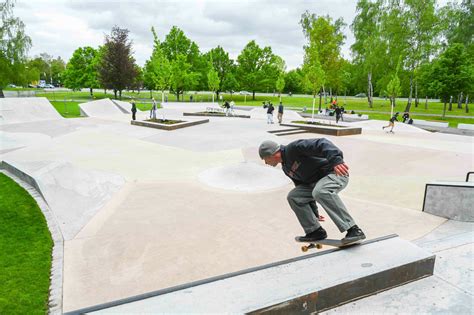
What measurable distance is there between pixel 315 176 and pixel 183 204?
15.4 ft

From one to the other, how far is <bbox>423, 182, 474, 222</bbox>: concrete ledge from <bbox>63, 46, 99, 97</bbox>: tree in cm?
5714

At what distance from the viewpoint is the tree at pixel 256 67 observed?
56281 mm

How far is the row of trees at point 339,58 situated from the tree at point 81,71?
0.16 m

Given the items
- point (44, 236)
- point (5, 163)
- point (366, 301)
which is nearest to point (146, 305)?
point (366, 301)

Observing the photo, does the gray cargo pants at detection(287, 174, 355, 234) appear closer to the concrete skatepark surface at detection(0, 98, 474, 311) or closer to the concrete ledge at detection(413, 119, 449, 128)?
the concrete skatepark surface at detection(0, 98, 474, 311)

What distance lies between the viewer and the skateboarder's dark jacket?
324 cm

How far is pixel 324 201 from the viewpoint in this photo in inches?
132

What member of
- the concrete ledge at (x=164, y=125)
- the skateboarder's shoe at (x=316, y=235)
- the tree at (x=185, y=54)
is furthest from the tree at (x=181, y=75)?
the skateboarder's shoe at (x=316, y=235)

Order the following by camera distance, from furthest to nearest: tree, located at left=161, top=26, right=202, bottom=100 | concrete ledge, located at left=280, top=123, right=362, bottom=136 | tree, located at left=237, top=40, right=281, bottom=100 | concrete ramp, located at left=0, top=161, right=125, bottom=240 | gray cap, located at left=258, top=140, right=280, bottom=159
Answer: tree, located at left=237, top=40, right=281, bottom=100, tree, located at left=161, top=26, right=202, bottom=100, concrete ledge, located at left=280, top=123, right=362, bottom=136, concrete ramp, located at left=0, top=161, right=125, bottom=240, gray cap, located at left=258, top=140, right=280, bottom=159

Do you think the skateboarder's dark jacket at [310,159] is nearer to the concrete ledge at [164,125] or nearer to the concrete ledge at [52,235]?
the concrete ledge at [52,235]

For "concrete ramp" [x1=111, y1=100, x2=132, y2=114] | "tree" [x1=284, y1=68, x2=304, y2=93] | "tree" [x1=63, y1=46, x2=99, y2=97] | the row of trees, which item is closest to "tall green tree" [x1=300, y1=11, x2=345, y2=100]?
the row of trees

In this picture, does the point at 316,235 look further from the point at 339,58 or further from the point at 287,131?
the point at 339,58

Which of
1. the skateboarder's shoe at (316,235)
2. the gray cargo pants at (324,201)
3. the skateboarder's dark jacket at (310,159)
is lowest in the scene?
the skateboarder's shoe at (316,235)

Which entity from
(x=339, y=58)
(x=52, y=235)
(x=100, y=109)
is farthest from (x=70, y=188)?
(x=339, y=58)
